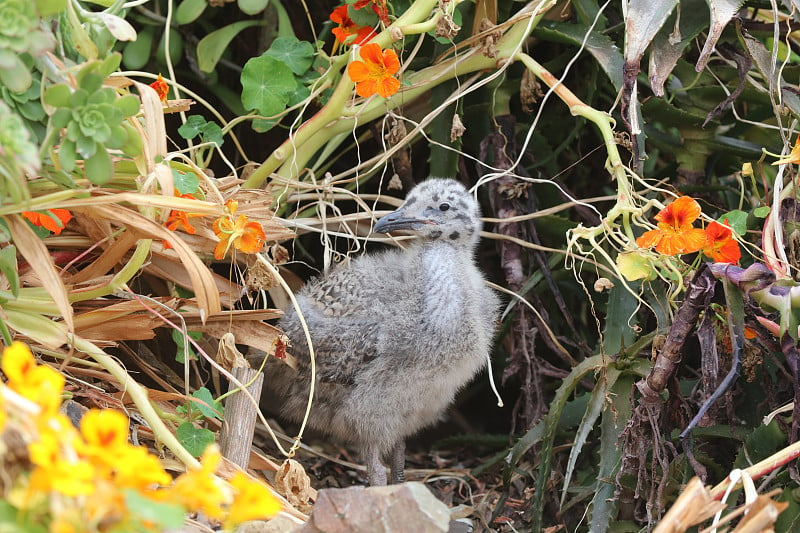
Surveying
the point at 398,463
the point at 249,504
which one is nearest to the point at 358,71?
the point at 398,463

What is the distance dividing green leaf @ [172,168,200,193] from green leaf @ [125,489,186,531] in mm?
1141

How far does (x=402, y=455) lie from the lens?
2953 millimetres

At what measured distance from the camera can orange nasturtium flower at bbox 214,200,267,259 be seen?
2061mm

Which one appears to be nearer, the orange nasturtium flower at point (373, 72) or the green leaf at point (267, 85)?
the orange nasturtium flower at point (373, 72)

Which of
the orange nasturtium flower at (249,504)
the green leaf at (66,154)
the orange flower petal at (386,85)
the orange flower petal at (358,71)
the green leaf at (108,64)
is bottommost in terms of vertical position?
the orange nasturtium flower at (249,504)

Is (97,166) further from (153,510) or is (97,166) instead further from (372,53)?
(372,53)

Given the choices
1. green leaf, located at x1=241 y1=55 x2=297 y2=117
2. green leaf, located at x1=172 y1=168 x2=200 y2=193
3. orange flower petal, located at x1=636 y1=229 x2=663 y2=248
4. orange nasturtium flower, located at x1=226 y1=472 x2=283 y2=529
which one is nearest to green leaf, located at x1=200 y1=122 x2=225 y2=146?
green leaf, located at x1=241 y1=55 x2=297 y2=117

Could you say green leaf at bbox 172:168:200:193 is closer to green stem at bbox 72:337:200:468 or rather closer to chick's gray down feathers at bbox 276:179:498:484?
green stem at bbox 72:337:200:468

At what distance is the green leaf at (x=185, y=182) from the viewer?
2.10 m

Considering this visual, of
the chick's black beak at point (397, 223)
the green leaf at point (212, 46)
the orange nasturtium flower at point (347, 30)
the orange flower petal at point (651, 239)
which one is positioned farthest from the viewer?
the green leaf at point (212, 46)

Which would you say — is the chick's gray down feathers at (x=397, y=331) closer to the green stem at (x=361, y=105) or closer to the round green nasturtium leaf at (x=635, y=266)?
the green stem at (x=361, y=105)

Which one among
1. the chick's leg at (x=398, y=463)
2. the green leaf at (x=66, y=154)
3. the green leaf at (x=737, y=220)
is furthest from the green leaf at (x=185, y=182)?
the green leaf at (x=737, y=220)

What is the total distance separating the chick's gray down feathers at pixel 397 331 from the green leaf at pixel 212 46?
842mm

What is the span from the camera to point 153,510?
1036 millimetres
